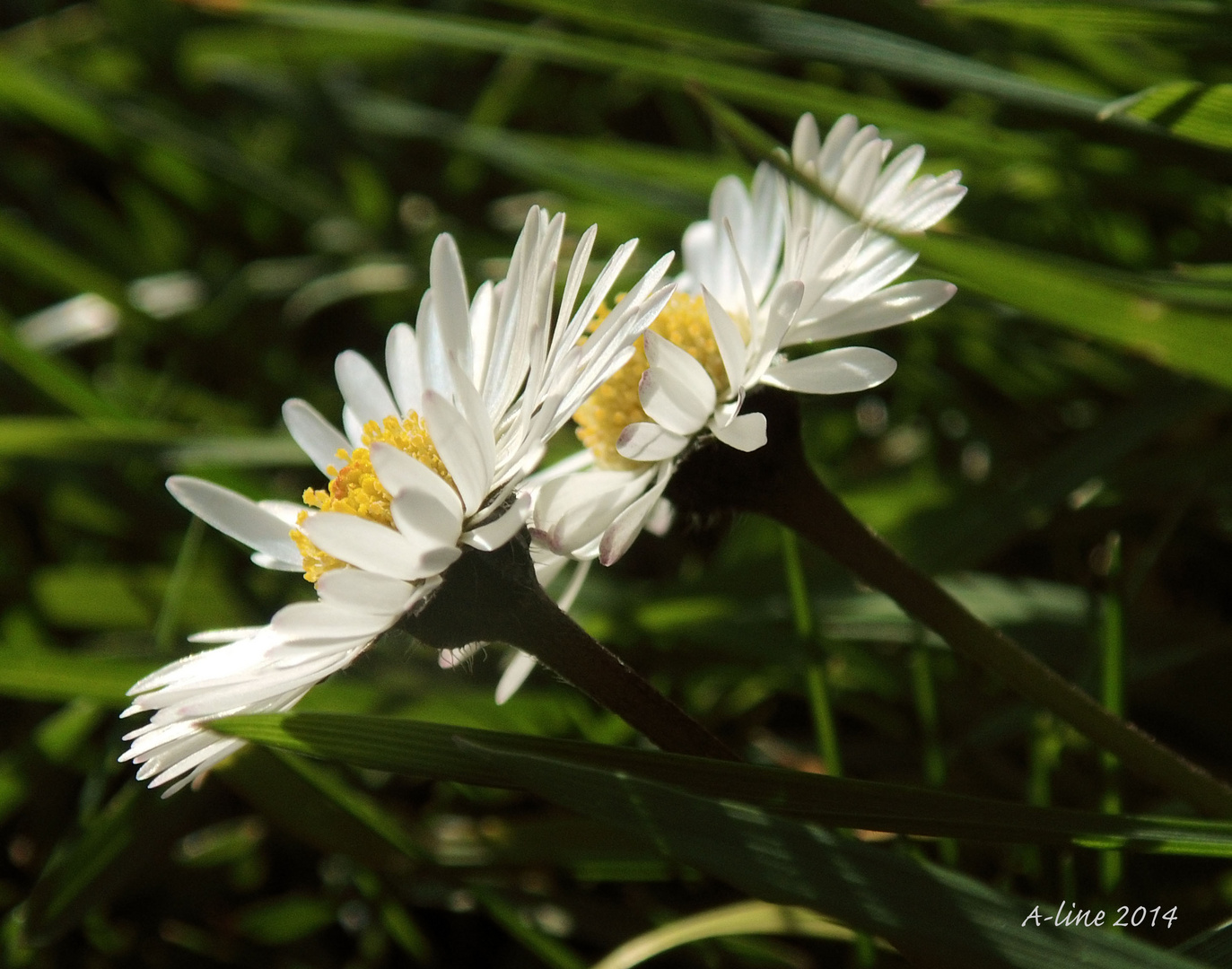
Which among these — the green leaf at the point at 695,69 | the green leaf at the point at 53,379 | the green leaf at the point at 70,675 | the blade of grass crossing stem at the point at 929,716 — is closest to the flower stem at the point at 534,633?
the blade of grass crossing stem at the point at 929,716

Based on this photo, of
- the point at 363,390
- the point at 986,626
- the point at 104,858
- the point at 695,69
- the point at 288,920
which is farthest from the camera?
the point at 695,69

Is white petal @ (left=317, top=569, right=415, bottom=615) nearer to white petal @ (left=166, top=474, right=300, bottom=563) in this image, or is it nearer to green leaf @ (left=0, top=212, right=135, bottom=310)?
white petal @ (left=166, top=474, right=300, bottom=563)

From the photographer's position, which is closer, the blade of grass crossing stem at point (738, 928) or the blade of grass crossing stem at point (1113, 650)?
the blade of grass crossing stem at point (1113, 650)

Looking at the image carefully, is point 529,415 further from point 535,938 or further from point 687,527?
point 535,938

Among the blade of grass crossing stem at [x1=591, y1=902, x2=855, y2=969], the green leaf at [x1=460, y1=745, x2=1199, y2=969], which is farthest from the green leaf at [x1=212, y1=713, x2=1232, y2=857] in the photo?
the blade of grass crossing stem at [x1=591, y1=902, x2=855, y2=969]

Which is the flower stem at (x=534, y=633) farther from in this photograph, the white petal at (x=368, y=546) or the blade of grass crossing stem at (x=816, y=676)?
the blade of grass crossing stem at (x=816, y=676)

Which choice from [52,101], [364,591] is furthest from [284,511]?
[52,101]

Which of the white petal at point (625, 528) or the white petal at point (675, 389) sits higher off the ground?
the white petal at point (675, 389)
